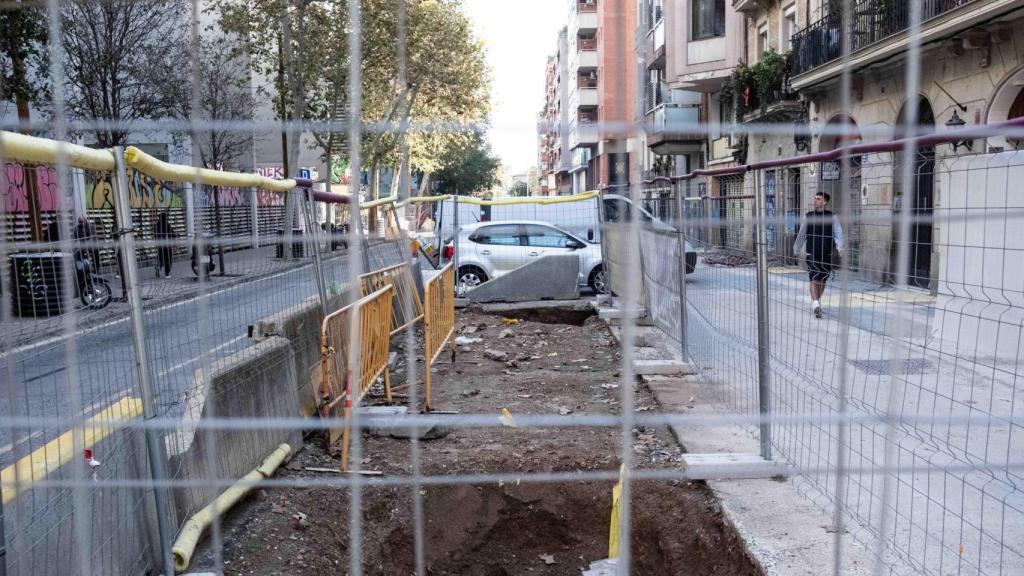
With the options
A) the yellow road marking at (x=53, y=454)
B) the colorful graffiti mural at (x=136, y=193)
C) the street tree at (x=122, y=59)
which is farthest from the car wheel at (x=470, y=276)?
the yellow road marking at (x=53, y=454)

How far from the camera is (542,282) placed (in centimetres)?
1370

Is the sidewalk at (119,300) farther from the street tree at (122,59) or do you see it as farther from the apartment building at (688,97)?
the street tree at (122,59)

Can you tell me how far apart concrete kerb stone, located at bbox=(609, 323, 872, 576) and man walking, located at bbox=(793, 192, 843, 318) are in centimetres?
93

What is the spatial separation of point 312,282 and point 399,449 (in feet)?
4.27

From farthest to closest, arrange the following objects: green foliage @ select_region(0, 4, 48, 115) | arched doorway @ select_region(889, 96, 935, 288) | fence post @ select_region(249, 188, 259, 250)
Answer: green foliage @ select_region(0, 4, 48, 115), fence post @ select_region(249, 188, 259, 250), arched doorway @ select_region(889, 96, 935, 288)

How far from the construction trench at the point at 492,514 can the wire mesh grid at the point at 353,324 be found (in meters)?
0.13

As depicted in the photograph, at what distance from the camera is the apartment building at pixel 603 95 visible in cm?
169

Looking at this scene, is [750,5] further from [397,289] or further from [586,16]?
[586,16]

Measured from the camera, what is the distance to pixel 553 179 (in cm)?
229

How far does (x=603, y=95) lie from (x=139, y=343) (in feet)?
6.69

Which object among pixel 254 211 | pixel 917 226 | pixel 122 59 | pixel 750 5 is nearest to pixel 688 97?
pixel 750 5

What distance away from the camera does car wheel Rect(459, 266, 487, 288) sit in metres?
14.4

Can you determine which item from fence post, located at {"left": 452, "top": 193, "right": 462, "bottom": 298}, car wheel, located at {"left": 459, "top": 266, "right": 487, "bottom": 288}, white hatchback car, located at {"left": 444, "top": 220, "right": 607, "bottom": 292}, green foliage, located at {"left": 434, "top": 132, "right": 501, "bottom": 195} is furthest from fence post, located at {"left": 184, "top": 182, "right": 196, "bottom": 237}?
car wheel, located at {"left": 459, "top": 266, "right": 487, "bottom": 288}

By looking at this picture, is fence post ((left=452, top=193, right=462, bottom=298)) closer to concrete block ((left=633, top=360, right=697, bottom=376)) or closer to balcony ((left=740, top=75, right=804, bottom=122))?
concrete block ((left=633, top=360, right=697, bottom=376))
